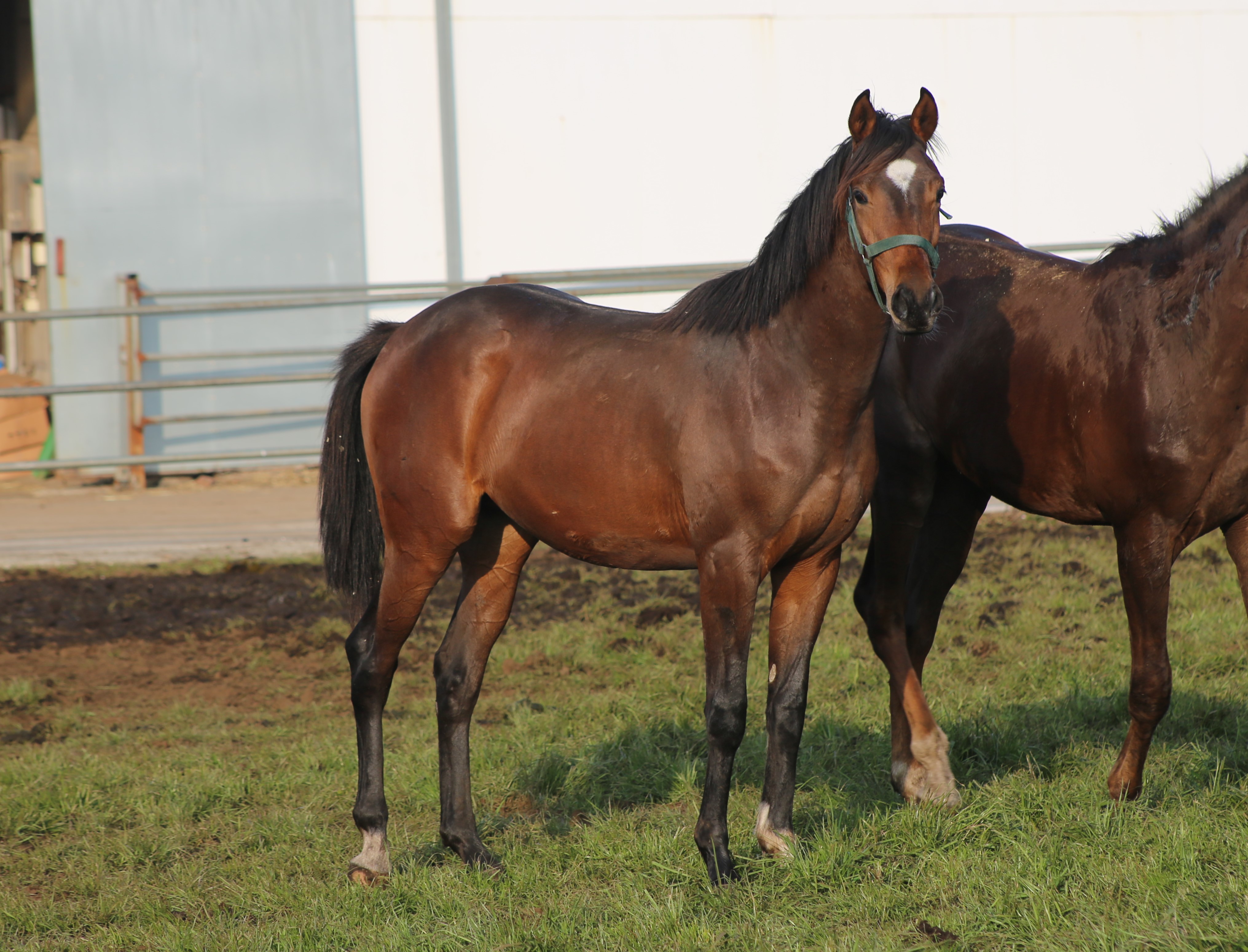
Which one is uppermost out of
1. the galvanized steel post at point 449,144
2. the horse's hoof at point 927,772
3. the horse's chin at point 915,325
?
the galvanized steel post at point 449,144

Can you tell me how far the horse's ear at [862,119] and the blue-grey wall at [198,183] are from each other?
963cm

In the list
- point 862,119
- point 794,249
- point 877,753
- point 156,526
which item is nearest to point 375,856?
point 877,753

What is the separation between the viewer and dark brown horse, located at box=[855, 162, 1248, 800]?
3.66 metres

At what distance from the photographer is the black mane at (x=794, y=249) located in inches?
126

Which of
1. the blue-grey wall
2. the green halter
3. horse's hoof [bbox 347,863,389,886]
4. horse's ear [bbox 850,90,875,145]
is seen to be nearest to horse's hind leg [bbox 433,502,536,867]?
horse's hoof [bbox 347,863,389,886]

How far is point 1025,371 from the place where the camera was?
4.15 meters

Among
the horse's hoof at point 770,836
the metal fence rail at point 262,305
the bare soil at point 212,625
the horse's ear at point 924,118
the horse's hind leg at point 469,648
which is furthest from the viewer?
the metal fence rail at point 262,305

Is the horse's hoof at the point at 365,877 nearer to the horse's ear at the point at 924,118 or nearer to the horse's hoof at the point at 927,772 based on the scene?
the horse's hoof at the point at 927,772

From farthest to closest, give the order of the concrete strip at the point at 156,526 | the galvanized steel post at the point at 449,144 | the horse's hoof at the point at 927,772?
the galvanized steel post at the point at 449,144
the concrete strip at the point at 156,526
the horse's hoof at the point at 927,772

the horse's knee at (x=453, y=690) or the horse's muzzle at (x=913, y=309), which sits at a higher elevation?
the horse's muzzle at (x=913, y=309)

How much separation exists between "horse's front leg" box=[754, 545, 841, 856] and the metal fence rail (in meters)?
7.71

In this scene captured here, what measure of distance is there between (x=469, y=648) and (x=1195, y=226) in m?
2.79

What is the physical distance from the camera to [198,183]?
39.7 ft

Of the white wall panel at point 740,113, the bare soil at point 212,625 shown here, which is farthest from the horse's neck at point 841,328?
the white wall panel at point 740,113
